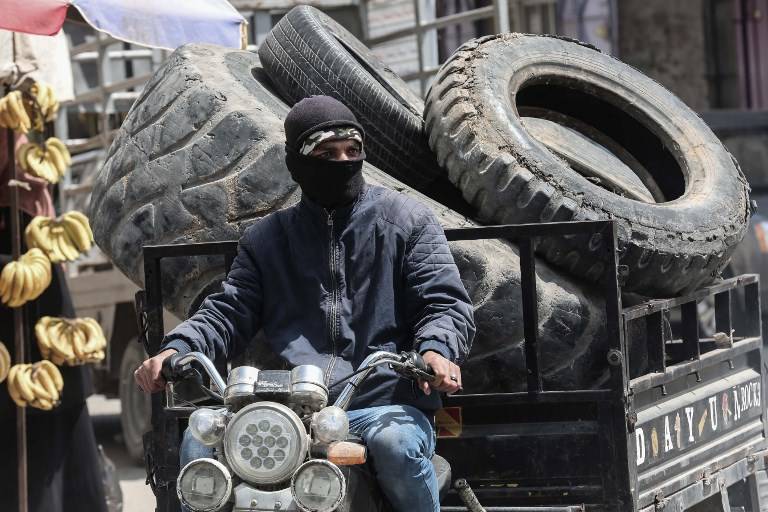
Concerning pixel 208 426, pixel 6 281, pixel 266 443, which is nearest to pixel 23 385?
pixel 6 281

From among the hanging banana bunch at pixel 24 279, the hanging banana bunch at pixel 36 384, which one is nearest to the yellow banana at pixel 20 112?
the hanging banana bunch at pixel 24 279

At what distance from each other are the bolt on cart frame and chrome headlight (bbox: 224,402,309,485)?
104 centimetres

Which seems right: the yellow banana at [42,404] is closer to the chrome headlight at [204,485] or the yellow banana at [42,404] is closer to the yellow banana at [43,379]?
the yellow banana at [43,379]

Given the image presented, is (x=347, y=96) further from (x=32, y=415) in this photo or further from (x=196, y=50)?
(x=32, y=415)

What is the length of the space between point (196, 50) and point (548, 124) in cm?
144

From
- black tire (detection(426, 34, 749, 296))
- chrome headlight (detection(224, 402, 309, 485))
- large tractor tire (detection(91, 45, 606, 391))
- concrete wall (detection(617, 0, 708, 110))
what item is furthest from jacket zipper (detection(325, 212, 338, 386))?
concrete wall (detection(617, 0, 708, 110))

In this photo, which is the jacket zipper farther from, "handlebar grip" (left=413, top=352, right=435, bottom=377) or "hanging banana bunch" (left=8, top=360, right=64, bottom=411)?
"hanging banana bunch" (left=8, top=360, right=64, bottom=411)

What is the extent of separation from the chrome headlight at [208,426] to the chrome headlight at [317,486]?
22 centimetres

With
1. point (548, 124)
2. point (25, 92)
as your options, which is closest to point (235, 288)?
point (548, 124)

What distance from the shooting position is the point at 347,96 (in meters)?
4.84

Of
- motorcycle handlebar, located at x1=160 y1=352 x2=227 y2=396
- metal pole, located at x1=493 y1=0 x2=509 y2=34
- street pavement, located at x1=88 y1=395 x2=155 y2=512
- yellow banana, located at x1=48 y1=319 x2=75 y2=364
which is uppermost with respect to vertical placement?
metal pole, located at x1=493 y1=0 x2=509 y2=34

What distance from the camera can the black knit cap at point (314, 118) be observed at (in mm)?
3260

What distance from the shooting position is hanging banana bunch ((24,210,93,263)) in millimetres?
5668

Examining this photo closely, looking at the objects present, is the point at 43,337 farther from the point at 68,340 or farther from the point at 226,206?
the point at 226,206
